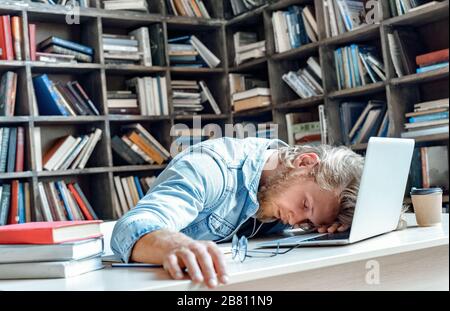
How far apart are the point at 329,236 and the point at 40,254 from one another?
0.57m

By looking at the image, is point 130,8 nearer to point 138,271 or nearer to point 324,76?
point 324,76

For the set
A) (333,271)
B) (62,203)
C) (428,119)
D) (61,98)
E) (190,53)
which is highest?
(190,53)

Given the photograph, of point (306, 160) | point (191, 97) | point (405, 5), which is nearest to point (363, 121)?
point (405, 5)

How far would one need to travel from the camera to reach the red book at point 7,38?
132 inches

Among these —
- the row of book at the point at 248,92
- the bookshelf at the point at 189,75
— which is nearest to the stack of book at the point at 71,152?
the bookshelf at the point at 189,75

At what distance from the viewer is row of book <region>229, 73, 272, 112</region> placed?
3.95 meters

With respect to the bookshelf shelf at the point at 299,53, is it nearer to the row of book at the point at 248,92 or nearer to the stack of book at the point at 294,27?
the stack of book at the point at 294,27

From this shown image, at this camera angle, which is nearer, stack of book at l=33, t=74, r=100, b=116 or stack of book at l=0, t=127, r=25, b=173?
stack of book at l=0, t=127, r=25, b=173

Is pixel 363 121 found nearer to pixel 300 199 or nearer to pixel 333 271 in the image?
pixel 300 199

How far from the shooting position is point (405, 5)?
3146 millimetres

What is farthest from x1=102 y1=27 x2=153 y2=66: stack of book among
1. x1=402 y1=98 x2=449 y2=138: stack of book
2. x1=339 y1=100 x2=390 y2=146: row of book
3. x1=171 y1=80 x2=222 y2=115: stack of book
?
x1=402 y1=98 x2=449 y2=138: stack of book

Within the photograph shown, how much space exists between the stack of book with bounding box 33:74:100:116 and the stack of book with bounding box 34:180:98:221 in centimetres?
40

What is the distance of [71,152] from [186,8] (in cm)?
119

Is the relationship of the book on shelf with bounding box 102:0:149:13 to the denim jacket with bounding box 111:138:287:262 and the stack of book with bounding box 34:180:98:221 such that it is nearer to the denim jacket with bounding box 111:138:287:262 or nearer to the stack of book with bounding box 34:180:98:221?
the stack of book with bounding box 34:180:98:221
